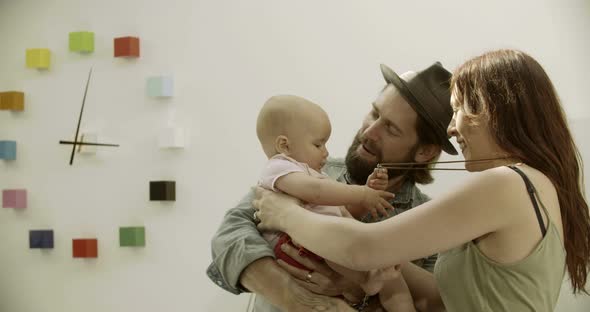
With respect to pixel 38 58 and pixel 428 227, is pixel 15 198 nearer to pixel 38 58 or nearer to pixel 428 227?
pixel 38 58

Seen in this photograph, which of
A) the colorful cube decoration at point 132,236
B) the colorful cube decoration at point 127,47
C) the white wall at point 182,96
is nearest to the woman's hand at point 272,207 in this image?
Answer: the white wall at point 182,96

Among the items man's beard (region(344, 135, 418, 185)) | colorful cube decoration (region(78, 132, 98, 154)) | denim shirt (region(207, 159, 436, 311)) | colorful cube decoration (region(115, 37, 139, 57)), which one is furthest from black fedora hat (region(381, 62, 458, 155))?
colorful cube decoration (region(78, 132, 98, 154))

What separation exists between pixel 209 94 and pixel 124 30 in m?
0.53

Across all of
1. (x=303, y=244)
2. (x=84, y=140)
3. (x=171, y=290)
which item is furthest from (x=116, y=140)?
(x=303, y=244)

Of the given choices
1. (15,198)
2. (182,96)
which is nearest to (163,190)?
(182,96)

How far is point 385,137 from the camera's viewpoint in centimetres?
224

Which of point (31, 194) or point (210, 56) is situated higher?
point (210, 56)

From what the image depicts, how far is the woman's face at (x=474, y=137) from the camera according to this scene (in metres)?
1.53

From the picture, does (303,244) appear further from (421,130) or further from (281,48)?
(281,48)

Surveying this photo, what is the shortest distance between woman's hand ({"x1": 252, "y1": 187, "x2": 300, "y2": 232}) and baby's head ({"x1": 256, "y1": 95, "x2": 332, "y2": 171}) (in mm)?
134

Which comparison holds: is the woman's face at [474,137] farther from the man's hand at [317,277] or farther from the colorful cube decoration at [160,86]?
the colorful cube decoration at [160,86]

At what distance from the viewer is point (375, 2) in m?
2.82

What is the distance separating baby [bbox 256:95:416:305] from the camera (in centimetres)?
168

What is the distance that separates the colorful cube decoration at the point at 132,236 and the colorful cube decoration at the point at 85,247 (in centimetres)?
15
